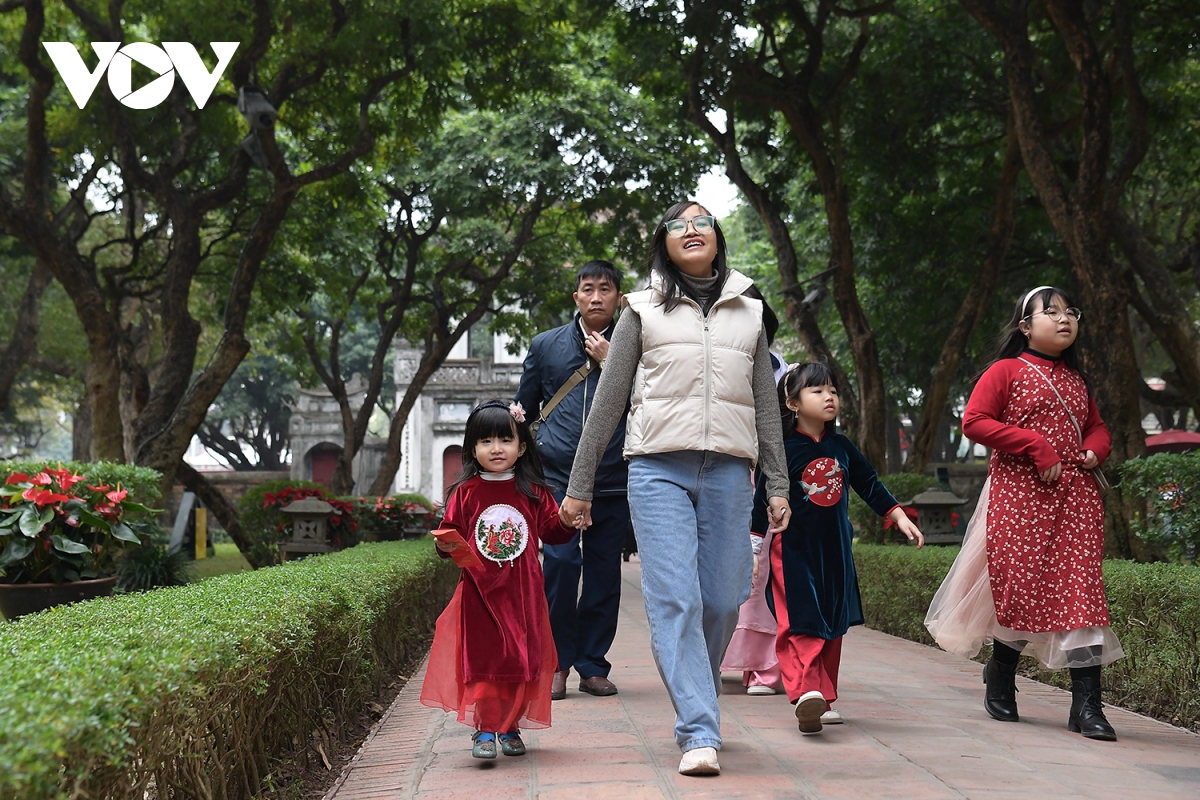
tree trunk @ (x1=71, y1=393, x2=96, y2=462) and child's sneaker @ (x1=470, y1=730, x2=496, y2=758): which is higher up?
tree trunk @ (x1=71, y1=393, x2=96, y2=462)

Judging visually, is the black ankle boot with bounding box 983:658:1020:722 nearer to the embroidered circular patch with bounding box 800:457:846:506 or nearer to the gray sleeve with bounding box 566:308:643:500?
the embroidered circular patch with bounding box 800:457:846:506

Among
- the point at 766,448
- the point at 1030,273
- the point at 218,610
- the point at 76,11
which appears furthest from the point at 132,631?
the point at 1030,273

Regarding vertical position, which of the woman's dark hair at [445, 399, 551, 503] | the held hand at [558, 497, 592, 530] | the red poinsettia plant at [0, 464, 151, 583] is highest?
the woman's dark hair at [445, 399, 551, 503]

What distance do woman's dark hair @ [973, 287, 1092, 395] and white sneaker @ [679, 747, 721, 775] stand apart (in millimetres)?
2327

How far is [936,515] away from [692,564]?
7147 millimetres

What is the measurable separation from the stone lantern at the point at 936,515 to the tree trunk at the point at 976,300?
3991 millimetres

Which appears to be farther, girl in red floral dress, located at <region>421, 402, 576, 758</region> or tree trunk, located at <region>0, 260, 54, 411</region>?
tree trunk, located at <region>0, 260, 54, 411</region>

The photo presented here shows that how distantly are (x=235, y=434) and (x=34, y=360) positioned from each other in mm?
25735

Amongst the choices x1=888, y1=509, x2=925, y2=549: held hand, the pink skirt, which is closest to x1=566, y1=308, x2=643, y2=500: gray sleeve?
x1=888, y1=509, x2=925, y2=549: held hand

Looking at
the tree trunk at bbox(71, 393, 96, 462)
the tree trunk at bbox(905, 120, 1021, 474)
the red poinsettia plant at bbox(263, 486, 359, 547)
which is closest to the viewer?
the red poinsettia plant at bbox(263, 486, 359, 547)

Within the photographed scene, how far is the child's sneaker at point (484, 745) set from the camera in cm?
417

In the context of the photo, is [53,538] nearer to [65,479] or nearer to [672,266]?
[65,479]

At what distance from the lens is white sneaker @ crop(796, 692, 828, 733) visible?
4.47 meters

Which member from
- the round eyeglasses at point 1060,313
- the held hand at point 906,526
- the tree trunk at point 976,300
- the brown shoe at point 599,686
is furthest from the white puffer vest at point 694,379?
the tree trunk at point 976,300
